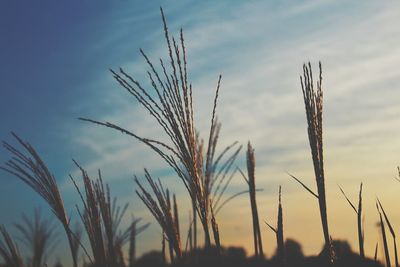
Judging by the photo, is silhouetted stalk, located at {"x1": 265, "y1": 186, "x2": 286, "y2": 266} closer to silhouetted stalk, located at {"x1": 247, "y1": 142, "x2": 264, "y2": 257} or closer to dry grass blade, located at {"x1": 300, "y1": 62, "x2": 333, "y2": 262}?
dry grass blade, located at {"x1": 300, "y1": 62, "x2": 333, "y2": 262}

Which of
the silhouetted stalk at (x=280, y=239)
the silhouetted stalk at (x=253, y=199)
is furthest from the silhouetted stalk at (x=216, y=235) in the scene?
the silhouetted stalk at (x=253, y=199)

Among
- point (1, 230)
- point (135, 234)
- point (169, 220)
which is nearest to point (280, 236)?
point (169, 220)

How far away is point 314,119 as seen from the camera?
11.3ft

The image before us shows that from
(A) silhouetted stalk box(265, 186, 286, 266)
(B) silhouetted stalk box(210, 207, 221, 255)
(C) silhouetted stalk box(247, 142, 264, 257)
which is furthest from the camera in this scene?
(C) silhouetted stalk box(247, 142, 264, 257)

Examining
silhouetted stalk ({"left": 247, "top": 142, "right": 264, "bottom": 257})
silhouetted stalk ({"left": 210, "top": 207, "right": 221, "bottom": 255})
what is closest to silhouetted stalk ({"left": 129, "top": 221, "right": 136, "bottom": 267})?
silhouetted stalk ({"left": 247, "top": 142, "right": 264, "bottom": 257})

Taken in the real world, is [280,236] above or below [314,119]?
below

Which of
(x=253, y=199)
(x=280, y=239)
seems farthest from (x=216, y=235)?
(x=253, y=199)

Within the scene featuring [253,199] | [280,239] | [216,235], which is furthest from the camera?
[253,199]

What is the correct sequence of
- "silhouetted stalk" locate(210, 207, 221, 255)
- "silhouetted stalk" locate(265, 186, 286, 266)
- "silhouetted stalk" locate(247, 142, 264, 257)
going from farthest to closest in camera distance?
"silhouetted stalk" locate(247, 142, 264, 257) < "silhouetted stalk" locate(210, 207, 221, 255) < "silhouetted stalk" locate(265, 186, 286, 266)

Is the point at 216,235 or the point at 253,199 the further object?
the point at 253,199

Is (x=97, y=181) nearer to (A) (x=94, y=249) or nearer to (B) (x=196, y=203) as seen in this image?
(A) (x=94, y=249)

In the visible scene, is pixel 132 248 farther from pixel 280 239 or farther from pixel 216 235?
pixel 280 239

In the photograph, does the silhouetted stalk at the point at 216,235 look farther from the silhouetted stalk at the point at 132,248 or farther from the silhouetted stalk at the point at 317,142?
the silhouetted stalk at the point at 132,248

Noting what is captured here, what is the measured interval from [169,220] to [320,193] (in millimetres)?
2128
